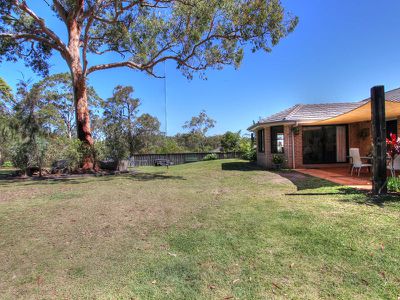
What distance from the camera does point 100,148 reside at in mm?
13023

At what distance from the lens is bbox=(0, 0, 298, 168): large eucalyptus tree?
36.3 ft

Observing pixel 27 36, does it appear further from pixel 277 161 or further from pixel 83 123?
pixel 277 161

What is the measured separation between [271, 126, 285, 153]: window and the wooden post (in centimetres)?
764

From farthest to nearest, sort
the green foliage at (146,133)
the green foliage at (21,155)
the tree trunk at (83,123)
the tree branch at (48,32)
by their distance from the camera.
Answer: the green foliage at (146,133) < the tree trunk at (83,123) < the tree branch at (48,32) < the green foliage at (21,155)

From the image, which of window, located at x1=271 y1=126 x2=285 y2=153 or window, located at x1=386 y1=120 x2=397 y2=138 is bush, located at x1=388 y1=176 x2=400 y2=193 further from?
window, located at x1=271 y1=126 x2=285 y2=153

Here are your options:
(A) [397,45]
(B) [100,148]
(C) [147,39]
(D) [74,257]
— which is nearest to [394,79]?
(A) [397,45]

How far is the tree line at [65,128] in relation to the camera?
441 inches

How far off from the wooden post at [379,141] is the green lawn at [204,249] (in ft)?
1.90

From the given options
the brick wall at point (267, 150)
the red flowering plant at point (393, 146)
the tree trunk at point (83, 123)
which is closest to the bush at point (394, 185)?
the red flowering plant at point (393, 146)

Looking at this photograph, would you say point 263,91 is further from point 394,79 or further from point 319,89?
point 394,79

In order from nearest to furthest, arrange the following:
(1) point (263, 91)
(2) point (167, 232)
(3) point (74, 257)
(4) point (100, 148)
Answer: (3) point (74, 257), (2) point (167, 232), (4) point (100, 148), (1) point (263, 91)

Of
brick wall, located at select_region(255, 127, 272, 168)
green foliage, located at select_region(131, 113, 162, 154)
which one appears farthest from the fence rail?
brick wall, located at select_region(255, 127, 272, 168)

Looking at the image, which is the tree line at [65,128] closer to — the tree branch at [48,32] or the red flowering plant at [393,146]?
the tree branch at [48,32]

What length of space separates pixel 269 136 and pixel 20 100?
957 inches
